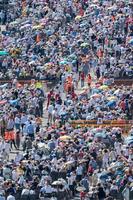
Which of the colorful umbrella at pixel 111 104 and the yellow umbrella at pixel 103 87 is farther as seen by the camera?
the yellow umbrella at pixel 103 87

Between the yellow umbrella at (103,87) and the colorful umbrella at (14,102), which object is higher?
the yellow umbrella at (103,87)

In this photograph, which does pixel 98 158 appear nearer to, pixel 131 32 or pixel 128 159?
pixel 128 159

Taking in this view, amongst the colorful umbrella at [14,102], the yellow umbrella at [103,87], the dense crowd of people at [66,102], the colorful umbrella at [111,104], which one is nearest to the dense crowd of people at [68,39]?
the dense crowd of people at [66,102]

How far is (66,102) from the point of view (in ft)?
274

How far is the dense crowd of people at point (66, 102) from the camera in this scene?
235 feet

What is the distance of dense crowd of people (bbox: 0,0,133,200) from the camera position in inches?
2820

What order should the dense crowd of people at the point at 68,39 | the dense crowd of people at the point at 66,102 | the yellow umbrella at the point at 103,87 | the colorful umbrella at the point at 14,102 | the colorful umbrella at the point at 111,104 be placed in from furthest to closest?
1. the dense crowd of people at the point at 68,39
2. the yellow umbrella at the point at 103,87
3. the colorful umbrella at the point at 14,102
4. the colorful umbrella at the point at 111,104
5. the dense crowd of people at the point at 66,102

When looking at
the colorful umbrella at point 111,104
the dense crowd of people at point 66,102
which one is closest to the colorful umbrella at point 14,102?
the dense crowd of people at point 66,102

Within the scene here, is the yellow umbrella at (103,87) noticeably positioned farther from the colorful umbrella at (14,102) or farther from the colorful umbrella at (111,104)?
the colorful umbrella at (14,102)

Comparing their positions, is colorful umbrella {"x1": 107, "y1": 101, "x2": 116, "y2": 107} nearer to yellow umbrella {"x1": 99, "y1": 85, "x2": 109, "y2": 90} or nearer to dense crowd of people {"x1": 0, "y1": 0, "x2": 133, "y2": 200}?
dense crowd of people {"x1": 0, "y1": 0, "x2": 133, "y2": 200}

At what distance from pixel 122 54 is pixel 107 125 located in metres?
11.5

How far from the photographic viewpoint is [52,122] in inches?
3246

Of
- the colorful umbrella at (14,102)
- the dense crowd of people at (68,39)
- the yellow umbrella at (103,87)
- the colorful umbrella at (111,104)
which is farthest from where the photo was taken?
the dense crowd of people at (68,39)

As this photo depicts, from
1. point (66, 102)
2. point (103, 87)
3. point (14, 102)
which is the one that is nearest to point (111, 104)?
point (66, 102)
